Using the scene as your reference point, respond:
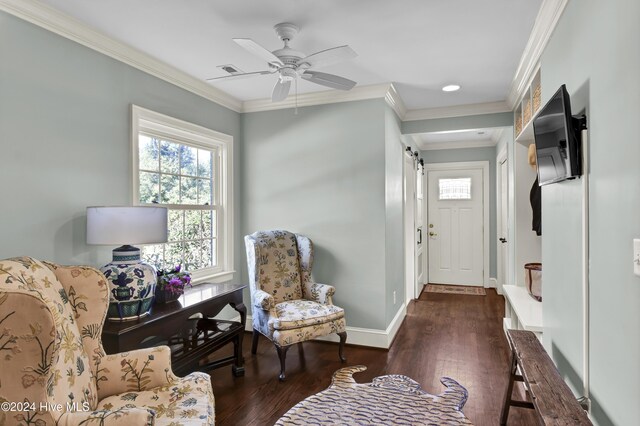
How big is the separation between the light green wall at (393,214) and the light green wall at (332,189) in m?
0.11

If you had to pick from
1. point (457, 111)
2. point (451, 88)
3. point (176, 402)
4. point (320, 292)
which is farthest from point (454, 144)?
point (176, 402)

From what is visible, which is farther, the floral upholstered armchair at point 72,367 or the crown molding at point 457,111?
the crown molding at point 457,111

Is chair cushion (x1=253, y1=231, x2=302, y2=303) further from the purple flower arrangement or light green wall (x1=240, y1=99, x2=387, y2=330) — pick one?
the purple flower arrangement

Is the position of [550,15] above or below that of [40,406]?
above

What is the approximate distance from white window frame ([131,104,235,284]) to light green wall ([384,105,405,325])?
1.65 m

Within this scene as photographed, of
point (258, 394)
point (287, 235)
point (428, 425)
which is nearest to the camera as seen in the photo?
point (428, 425)

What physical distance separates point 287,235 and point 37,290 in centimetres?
241

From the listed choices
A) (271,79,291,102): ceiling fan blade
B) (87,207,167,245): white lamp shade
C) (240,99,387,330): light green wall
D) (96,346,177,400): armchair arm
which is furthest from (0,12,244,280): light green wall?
(240,99,387,330): light green wall

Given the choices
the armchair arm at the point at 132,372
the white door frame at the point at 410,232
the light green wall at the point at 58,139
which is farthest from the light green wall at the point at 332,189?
the armchair arm at the point at 132,372

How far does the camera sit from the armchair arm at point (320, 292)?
339 cm

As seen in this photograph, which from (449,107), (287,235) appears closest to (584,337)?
(287,235)

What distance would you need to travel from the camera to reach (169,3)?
214 centimetres

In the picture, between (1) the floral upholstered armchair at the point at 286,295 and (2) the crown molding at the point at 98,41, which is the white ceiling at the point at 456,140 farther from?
(2) the crown molding at the point at 98,41

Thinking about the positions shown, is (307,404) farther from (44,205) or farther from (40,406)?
(44,205)
